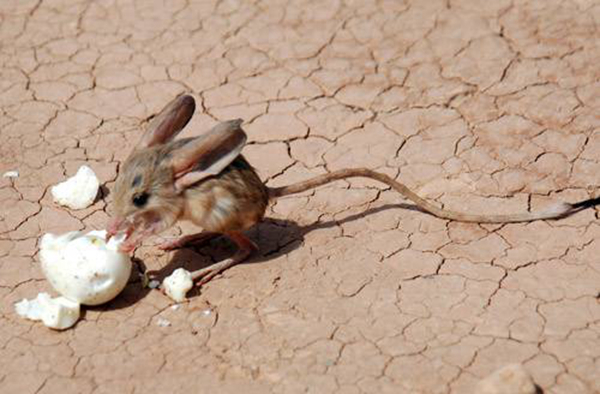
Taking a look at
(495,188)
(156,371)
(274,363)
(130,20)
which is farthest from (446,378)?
(130,20)

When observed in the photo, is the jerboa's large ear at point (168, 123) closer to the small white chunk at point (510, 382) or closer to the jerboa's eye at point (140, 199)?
the jerboa's eye at point (140, 199)

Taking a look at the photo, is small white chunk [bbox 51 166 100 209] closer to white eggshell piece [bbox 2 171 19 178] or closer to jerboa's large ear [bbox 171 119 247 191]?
white eggshell piece [bbox 2 171 19 178]

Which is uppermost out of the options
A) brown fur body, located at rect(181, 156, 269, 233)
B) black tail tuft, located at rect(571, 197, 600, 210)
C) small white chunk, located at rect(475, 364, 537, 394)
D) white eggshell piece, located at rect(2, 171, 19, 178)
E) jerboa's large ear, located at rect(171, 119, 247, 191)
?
jerboa's large ear, located at rect(171, 119, 247, 191)

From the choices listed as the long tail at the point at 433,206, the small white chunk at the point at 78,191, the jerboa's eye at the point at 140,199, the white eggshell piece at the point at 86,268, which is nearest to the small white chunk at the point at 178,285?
the white eggshell piece at the point at 86,268

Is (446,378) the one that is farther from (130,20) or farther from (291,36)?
(130,20)

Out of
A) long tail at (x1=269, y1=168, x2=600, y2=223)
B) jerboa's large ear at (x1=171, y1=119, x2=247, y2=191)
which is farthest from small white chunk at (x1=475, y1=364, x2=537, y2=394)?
jerboa's large ear at (x1=171, y1=119, x2=247, y2=191)

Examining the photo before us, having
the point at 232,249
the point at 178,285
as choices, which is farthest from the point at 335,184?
the point at 178,285
